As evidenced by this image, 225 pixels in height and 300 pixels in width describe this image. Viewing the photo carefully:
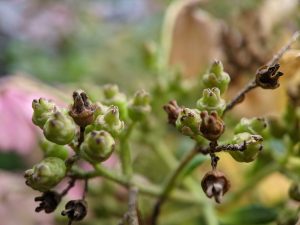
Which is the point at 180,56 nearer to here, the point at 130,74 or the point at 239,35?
the point at 239,35

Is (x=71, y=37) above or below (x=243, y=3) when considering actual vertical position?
above

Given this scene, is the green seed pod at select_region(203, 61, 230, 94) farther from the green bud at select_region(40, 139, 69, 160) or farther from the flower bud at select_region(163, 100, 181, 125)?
the green bud at select_region(40, 139, 69, 160)

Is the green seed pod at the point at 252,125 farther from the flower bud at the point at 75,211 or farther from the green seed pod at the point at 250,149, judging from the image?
the flower bud at the point at 75,211

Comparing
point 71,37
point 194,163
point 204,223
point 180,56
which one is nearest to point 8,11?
point 71,37

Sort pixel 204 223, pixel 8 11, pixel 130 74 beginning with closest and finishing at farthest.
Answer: pixel 204 223 < pixel 130 74 < pixel 8 11

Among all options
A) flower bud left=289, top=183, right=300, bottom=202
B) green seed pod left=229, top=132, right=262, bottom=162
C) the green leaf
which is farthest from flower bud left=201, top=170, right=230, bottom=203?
the green leaf

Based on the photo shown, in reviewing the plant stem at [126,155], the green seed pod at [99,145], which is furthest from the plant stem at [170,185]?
the green seed pod at [99,145]
